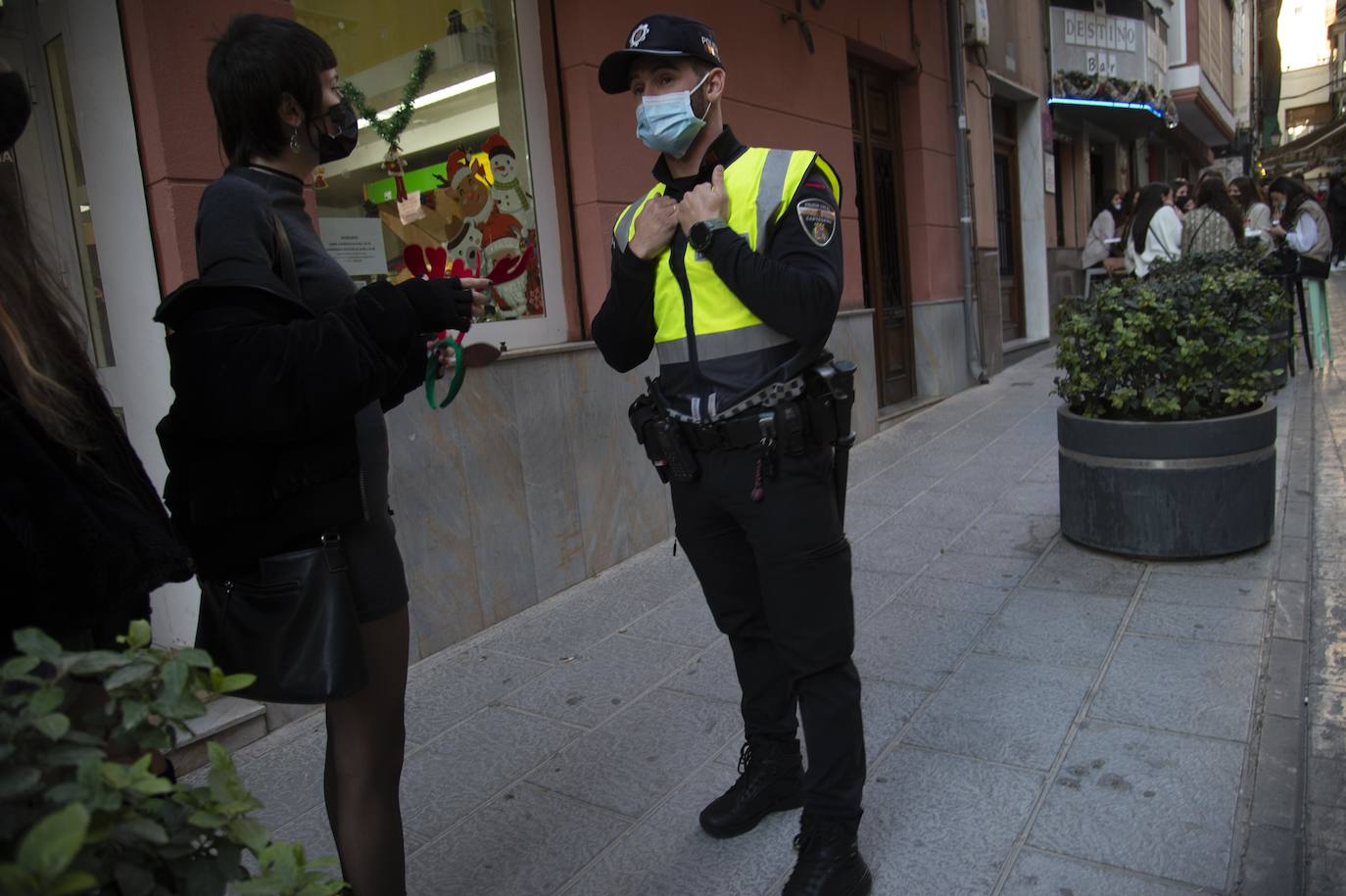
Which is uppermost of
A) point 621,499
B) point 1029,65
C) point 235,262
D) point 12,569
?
point 1029,65

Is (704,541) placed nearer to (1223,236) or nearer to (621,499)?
(621,499)

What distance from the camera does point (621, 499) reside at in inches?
197

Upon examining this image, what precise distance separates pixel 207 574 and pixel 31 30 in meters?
2.77

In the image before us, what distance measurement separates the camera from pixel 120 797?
816 millimetres

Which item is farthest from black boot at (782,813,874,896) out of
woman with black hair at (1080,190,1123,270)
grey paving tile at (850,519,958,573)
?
woman with black hair at (1080,190,1123,270)

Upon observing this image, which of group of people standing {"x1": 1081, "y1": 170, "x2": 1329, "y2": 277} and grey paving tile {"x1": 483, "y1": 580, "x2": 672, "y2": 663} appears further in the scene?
group of people standing {"x1": 1081, "y1": 170, "x2": 1329, "y2": 277}

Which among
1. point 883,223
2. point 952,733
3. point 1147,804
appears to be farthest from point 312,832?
point 883,223

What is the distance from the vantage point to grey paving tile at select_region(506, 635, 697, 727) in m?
3.44

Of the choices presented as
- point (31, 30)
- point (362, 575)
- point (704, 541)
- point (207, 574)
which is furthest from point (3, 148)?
point (31, 30)

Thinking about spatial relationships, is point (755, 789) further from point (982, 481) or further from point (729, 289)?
point (982, 481)

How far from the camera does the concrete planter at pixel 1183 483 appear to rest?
4191 mm

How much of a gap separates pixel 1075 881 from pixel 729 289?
1.59m

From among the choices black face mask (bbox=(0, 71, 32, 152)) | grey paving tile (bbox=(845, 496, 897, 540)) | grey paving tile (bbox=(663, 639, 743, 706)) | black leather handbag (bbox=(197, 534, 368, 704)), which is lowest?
grey paving tile (bbox=(663, 639, 743, 706))

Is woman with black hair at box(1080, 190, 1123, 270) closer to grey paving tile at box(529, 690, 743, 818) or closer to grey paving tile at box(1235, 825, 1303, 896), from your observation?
grey paving tile at box(529, 690, 743, 818)
